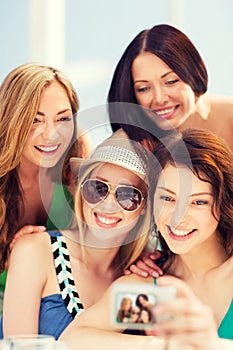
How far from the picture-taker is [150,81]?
2332 mm

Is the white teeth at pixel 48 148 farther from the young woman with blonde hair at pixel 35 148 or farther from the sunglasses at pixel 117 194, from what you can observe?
the sunglasses at pixel 117 194

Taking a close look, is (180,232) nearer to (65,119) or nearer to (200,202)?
(200,202)

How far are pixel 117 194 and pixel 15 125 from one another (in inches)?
17.1

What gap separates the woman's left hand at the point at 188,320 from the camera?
5.13 feet

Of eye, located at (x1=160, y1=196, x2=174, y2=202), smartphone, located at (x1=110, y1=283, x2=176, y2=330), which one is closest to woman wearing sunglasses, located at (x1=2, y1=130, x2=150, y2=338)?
eye, located at (x1=160, y1=196, x2=174, y2=202)

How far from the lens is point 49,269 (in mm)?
2092

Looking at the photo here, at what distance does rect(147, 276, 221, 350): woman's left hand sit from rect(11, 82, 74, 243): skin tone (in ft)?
2.74

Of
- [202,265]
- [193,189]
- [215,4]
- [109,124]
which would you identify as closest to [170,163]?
[193,189]

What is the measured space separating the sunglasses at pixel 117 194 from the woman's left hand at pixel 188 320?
48cm

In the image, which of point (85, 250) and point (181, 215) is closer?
point (181, 215)

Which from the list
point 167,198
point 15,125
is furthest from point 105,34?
point 167,198

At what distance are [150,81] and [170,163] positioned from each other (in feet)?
1.40


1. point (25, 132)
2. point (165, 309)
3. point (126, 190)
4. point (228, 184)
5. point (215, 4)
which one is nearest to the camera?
point (165, 309)

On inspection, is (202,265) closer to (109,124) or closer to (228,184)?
(228,184)
